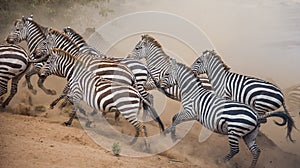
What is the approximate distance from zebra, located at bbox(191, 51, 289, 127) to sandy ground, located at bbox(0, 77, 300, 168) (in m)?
0.74

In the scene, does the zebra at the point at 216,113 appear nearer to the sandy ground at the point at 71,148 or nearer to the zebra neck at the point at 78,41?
the sandy ground at the point at 71,148

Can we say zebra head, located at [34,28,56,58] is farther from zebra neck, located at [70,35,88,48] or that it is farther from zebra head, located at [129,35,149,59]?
zebra head, located at [129,35,149,59]

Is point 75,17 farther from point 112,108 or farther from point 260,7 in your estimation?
point 112,108

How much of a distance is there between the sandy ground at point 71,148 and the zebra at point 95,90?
1.29 ft

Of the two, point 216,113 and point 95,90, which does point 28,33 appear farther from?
point 216,113

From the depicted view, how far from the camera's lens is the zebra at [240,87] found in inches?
199

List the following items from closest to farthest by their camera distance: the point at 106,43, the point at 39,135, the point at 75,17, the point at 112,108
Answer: the point at 39,135 < the point at 112,108 < the point at 106,43 < the point at 75,17

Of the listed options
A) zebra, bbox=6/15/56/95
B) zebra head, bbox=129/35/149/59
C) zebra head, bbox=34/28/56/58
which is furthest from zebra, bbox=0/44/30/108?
zebra head, bbox=129/35/149/59

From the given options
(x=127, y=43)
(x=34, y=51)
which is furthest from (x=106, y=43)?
(x=34, y=51)

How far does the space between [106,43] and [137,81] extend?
202 centimetres

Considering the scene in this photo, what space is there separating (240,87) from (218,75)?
355 millimetres

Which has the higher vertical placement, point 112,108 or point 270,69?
point 270,69

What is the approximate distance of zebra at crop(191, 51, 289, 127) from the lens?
199 inches

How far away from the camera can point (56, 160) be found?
372 centimetres
